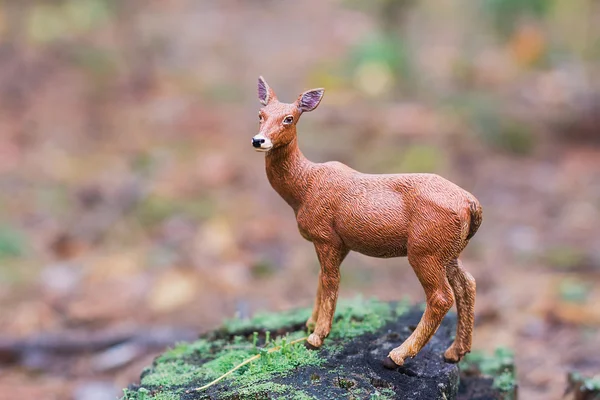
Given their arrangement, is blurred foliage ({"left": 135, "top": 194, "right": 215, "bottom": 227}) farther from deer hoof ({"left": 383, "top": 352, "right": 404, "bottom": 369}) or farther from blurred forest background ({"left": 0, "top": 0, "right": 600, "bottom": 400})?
deer hoof ({"left": 383, "top": 352, "right": 404, "bottom": 369})

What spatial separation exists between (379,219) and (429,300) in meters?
0.57

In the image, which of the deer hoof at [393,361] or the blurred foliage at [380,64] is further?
the blurred foliage at [380,64]

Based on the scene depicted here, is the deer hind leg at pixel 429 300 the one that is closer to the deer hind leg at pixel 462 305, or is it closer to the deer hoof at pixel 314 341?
the deer hind leg at pixel 462 305

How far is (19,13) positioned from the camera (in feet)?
44.0

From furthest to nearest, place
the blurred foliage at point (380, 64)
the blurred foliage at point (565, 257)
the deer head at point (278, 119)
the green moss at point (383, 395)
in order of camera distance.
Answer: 1. the blurred foliage at point (380, 64)
2. the blurred foliage at point (565, 257)
3. the deer head at point (278, 119)
4. the green moss at point (383, 395)

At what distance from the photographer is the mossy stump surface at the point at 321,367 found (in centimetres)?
347

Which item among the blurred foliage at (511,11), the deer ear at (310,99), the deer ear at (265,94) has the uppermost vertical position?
the blurred foliage at (511,11)

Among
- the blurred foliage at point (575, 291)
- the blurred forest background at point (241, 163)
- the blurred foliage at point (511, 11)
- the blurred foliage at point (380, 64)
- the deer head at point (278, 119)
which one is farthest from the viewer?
the blurred foliage at point (511, 11)

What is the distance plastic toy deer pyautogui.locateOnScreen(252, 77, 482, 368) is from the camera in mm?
A: 3500

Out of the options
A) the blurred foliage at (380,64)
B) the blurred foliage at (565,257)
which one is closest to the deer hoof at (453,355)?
the blurred foliage at (565,257)

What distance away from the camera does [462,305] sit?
12.7 ft

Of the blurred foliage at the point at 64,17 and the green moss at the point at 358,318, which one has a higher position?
the blurred foliage at the point at 64,17

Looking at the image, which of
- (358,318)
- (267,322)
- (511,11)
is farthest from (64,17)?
(358,318)

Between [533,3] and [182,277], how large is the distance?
34.7 ft
